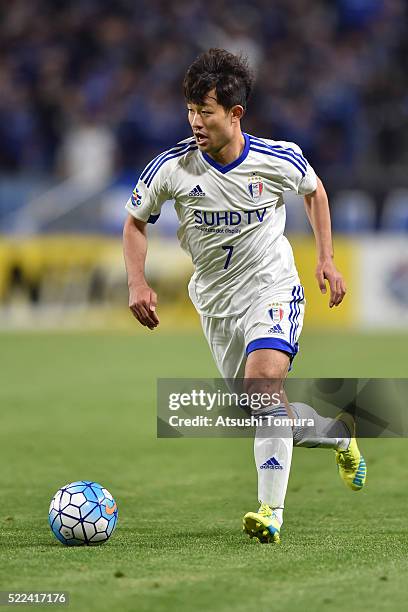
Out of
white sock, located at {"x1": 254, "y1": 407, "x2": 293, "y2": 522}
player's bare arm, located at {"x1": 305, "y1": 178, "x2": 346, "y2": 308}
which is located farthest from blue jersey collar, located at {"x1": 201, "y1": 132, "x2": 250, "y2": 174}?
white sock, located at {"x1": 254, "y1": 407, "x2": 293, "y2": 522}

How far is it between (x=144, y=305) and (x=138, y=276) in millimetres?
204

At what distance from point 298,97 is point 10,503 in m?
17.2

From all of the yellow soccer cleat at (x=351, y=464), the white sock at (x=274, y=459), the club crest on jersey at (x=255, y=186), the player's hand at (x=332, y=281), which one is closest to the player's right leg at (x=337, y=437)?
the yellow soccer cleat at (x=351, y=464)

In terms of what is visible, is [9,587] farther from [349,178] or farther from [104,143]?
[104,143]

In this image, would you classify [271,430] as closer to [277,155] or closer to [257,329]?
[257,329]

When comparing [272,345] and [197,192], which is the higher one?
[197,192]

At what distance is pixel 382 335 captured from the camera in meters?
18.6

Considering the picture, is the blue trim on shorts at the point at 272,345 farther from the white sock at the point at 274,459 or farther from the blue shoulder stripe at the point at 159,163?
the blue shoulder stripe at the point at 159,163

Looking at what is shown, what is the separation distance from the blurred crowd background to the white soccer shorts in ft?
47.3

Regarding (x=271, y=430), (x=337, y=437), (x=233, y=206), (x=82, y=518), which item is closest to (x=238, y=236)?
(x=233, y=206)

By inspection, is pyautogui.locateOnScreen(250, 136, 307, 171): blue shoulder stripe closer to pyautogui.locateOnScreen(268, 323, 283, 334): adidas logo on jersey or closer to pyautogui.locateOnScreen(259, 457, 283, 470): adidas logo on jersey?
pyautogui.locateOnScreen(268, 323, 283, 334): adidas logo on jersey

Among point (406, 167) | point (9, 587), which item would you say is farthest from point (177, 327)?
point (9, 587)

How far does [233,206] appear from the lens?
571 cm

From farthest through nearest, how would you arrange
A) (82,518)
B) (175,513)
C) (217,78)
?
(175,513)
(217,78)
(82,518)
